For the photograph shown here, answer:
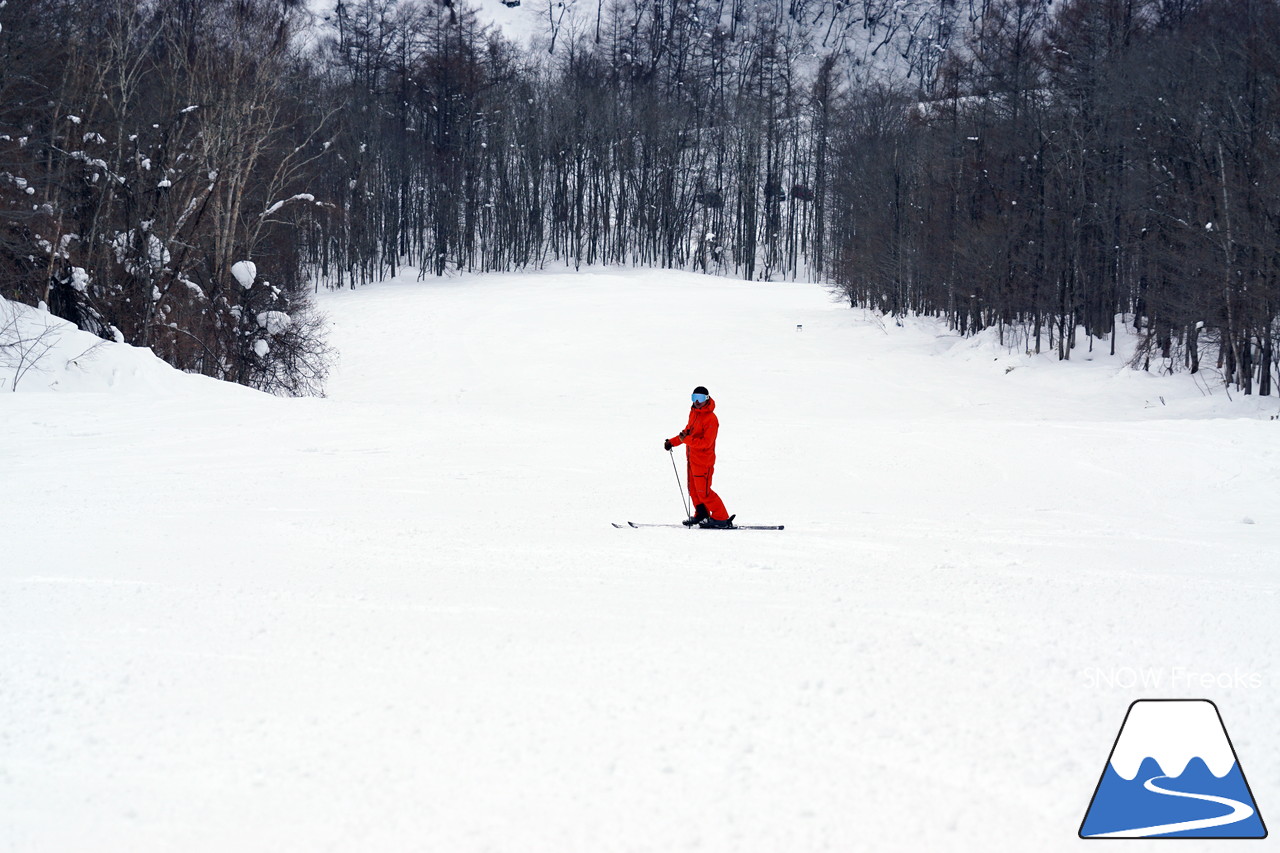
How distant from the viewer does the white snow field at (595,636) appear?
380cm

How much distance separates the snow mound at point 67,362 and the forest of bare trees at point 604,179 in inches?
86.7

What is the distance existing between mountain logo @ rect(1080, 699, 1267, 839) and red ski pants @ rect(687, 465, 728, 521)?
522 centimetres

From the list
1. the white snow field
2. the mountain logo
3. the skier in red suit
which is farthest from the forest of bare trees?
the mountain logo

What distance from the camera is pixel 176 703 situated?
4641mm

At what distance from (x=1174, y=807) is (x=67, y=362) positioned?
1826cm

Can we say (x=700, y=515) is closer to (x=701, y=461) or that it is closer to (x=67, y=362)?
Answer: (x=701, y=461)

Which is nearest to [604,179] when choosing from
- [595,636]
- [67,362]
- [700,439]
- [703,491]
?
[67,362]

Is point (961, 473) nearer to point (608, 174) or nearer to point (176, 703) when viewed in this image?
point (176, 703)

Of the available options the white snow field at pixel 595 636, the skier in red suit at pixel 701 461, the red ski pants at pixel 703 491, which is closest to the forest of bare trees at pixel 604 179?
the white snow field at pixel 595 636

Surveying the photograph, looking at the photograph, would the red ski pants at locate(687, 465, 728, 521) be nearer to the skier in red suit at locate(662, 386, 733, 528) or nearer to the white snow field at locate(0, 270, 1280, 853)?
the skier in red suit at locate(662, 386, 733, 528)

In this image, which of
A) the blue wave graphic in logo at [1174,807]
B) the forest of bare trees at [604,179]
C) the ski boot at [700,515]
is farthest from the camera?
the forest of bare trees at [604,179]

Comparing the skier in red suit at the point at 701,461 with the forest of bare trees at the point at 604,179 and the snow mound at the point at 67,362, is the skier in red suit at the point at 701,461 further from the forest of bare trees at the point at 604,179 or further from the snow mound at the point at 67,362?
the forest of bare trees at the point at 604,179

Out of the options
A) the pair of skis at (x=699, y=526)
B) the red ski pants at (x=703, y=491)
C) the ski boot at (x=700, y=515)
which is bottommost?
the pair of skis at (x=699, y=526)

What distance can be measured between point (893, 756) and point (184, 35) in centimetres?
2527
